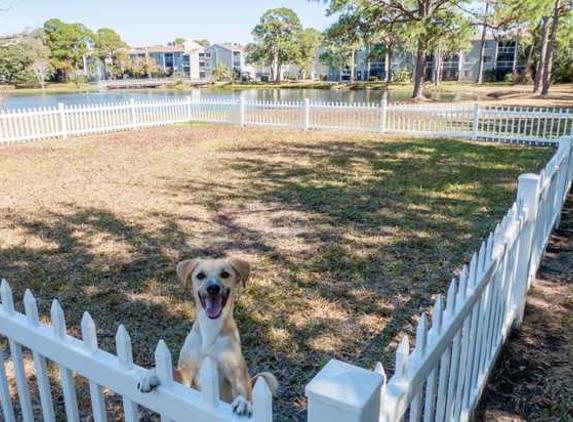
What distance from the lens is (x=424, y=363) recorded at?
1596 millimetres

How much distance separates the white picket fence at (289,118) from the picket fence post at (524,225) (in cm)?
1061

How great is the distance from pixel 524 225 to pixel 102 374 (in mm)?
2745

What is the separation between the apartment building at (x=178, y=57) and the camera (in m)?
107

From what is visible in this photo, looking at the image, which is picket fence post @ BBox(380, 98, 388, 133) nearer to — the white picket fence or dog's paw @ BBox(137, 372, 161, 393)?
the white picket fence

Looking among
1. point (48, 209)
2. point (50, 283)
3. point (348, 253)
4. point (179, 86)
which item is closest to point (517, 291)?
point (348, 253)

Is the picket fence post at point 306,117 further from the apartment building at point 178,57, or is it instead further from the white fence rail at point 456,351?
the apartment building at point 178,57

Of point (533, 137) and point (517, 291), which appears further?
point (533, 137)

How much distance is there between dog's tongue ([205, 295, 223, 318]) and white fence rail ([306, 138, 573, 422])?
838 mm

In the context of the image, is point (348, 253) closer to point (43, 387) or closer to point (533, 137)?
point (43, 387)

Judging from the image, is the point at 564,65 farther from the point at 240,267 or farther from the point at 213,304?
the point at 213,304

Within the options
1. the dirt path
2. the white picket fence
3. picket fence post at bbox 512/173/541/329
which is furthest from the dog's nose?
the white picket fence

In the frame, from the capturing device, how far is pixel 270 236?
5656mm

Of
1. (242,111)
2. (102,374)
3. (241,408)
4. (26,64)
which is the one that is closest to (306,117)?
(242,111)

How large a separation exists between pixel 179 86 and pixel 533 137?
223 ft
